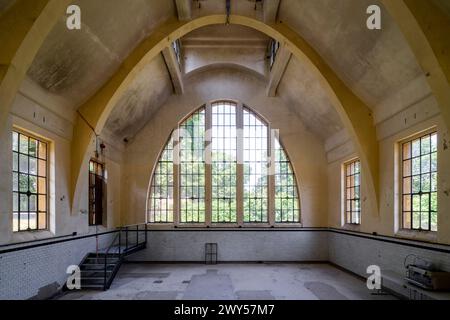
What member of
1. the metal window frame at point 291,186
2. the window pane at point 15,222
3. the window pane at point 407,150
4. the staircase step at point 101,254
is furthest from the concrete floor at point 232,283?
the window pane at point 407,150

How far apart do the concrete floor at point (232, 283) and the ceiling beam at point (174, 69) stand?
596 centimetres

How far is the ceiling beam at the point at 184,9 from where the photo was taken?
7816 mm

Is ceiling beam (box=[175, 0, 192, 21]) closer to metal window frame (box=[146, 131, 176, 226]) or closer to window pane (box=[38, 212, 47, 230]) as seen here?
metal window frame (box=[146, 131, 176, 226])

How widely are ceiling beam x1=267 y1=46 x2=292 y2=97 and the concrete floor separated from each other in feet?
19.3

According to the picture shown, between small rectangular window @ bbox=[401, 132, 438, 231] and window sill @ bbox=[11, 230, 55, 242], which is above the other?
small rectangular window @ bbox=[401, 132, 438, 231]

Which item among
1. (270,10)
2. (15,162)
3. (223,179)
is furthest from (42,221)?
(270,10)

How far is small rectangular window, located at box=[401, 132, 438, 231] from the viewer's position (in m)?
6.27

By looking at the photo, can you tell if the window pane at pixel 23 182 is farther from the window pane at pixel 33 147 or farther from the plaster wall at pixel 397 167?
the plaster wall at pixel 397 167

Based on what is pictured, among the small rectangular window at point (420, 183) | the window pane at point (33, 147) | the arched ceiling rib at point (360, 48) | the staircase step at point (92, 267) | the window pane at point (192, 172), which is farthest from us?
the window pane at point (192, 172)

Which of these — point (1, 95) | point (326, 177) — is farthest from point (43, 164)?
point (326, 177)

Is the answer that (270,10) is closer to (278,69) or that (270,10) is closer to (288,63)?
(288,63)

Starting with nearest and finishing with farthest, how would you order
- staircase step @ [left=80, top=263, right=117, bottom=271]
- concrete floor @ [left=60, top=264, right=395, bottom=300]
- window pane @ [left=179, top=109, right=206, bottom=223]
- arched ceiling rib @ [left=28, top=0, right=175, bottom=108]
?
arched ceiling rib @ [left=28, top=0, right=175, bottom=108]
concrete floor @ [left=60, top=264, right=395, bottom=300]
staircase step @ [left=80, top=263, right=117, bottom=271]
window pane @ [left=179, top=109, right=206, bottom=223]

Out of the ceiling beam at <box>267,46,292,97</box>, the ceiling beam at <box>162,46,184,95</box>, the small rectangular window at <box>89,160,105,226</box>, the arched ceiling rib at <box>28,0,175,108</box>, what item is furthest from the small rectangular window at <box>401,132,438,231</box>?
the small rectangular window at <box>89,160,105,226</box>
